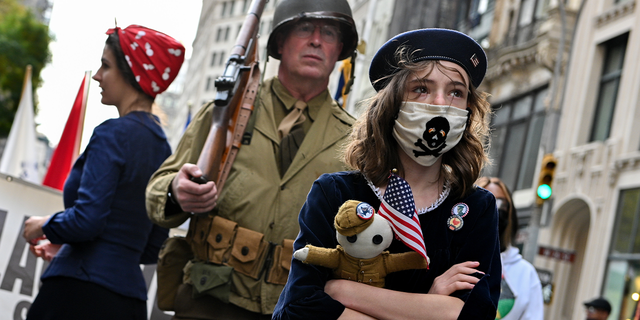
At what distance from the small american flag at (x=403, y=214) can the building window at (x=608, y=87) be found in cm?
2209

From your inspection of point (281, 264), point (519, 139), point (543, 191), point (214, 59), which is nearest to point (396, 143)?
point (281, 264)

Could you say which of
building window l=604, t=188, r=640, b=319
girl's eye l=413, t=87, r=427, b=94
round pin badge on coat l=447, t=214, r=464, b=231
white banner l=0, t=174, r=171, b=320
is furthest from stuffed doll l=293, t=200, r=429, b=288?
building window l=604, t=188, r=640, b=319

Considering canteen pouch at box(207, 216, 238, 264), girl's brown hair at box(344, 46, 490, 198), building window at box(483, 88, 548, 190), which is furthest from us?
building window at box(483, 88, 548, 190)

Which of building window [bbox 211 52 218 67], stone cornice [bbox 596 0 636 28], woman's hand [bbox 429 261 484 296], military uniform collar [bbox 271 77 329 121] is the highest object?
building window [bbox 211 52 218 67]

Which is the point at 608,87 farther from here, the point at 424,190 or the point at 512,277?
the point at 424,190

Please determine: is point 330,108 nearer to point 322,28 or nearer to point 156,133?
point 322,28

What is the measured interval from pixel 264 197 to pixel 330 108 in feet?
2.31

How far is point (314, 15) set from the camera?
410 cm

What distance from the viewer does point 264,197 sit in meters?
3.78

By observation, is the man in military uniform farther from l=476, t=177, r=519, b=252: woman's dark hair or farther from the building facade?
the building facade

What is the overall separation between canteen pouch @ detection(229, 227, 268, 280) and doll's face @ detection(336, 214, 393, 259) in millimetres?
1302

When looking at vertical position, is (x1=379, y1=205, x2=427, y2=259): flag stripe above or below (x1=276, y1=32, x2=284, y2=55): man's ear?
below

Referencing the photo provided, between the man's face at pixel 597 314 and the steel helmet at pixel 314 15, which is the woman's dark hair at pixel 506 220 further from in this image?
the man's face at pixel 597 314

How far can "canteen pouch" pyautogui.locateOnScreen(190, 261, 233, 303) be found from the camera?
358 cm
